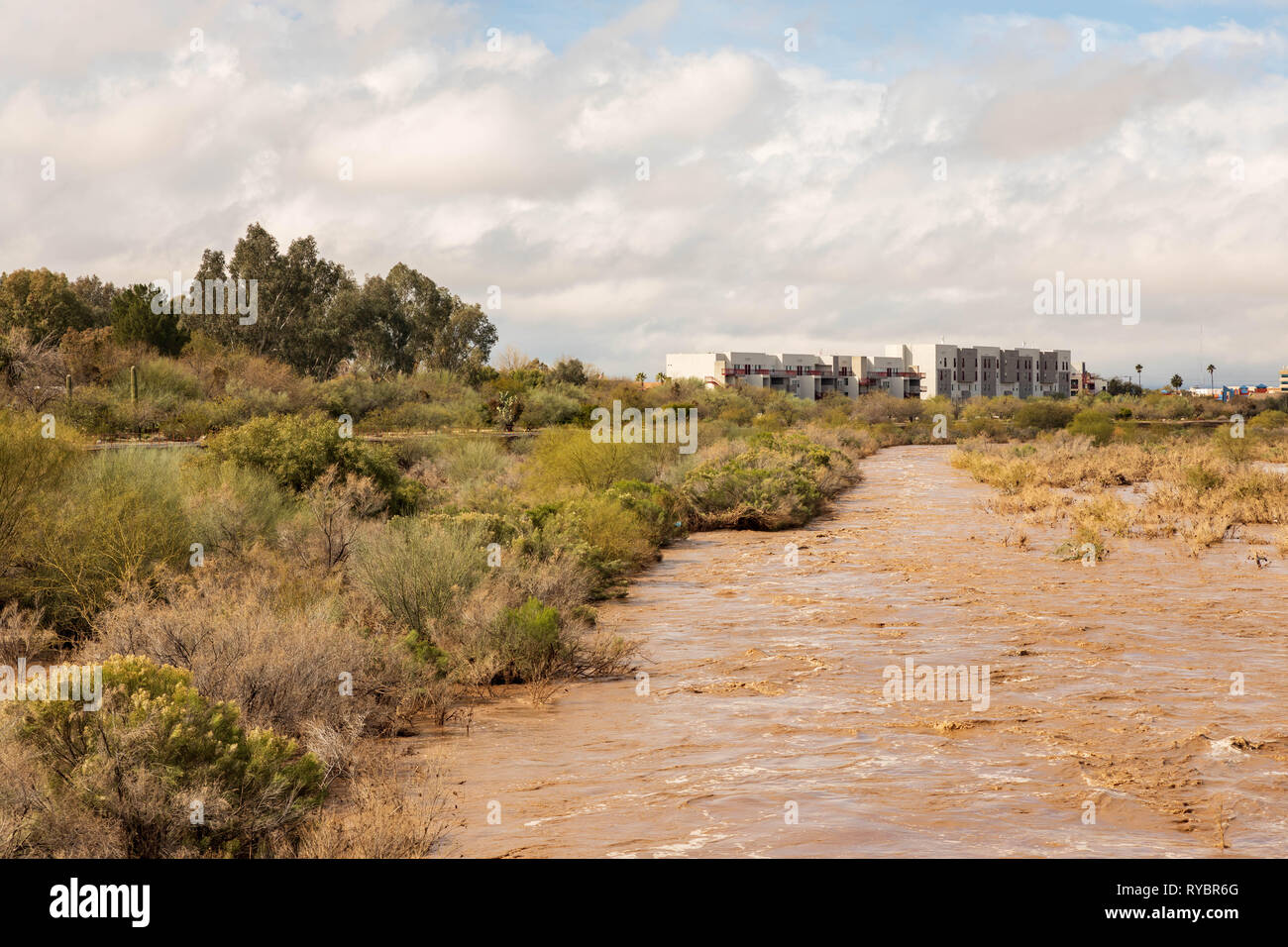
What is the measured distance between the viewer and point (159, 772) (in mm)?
5582

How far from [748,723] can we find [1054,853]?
3406 millimetres


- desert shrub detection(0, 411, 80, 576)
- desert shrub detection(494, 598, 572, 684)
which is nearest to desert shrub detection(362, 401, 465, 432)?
desert shrub detection(0, 411, 80, 576)

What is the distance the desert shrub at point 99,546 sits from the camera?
10844mm

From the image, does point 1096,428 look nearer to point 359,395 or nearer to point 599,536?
point 359,395

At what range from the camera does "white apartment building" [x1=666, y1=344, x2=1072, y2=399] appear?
11500cm

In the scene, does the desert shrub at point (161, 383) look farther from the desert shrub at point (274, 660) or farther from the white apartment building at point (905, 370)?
the white apartment building at point (905, 370)

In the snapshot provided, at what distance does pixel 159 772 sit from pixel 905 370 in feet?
433

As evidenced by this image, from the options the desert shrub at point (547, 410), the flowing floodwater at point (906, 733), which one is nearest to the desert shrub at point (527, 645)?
the flowing floodwater at point (906, 733)

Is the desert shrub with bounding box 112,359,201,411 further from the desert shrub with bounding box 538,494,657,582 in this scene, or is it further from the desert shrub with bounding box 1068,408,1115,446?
the desert shrub with bounding box 1068,408,1115,446

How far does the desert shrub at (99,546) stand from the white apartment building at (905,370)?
97.5 metres

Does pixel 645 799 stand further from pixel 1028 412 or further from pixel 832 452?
pixel 1028 412

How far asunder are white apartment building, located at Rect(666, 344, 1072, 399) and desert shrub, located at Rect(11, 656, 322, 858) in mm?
103201

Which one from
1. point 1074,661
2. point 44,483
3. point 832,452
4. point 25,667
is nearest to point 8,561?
point 44,483

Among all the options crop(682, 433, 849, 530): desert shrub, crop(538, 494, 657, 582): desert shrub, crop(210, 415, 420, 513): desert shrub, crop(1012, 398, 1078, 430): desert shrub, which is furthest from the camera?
crop(1012, 398, 1078, 430): desert shrub
